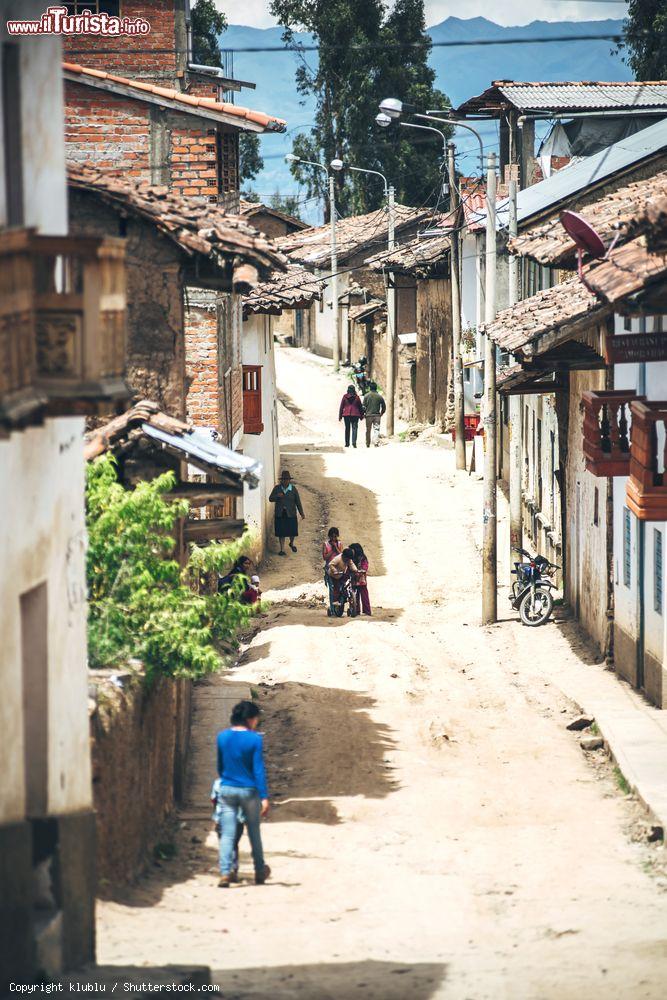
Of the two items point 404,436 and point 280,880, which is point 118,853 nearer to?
point 280,880

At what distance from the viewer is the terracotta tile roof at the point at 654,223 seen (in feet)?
35.4

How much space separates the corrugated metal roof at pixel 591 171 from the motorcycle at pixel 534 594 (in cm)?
697

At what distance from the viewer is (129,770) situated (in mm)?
10836

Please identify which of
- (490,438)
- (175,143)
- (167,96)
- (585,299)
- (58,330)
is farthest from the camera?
(490,438)

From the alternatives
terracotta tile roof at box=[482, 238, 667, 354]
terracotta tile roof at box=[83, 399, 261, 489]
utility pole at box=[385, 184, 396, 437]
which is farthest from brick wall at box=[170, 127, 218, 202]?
utility pole at box=[385, 184, 396, 437]

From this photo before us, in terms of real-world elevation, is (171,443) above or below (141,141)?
below

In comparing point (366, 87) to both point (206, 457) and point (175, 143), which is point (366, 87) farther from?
point (206, 457)

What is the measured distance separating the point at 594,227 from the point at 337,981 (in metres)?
11.0

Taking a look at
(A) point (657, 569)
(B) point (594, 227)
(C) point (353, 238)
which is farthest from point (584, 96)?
(C) point (353, 238)

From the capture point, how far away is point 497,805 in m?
13.7

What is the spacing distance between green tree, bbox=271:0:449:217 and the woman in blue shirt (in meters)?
45.5

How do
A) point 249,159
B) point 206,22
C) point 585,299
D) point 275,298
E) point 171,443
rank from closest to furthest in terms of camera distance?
1. point 171,443
2. point 585,299
3. point 275,298
4. point 206,22
5. point 249,159

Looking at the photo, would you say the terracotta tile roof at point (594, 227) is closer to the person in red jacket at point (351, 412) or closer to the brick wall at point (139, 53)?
the brick wall at point (139, 53)

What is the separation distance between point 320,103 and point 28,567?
52.5 meters
